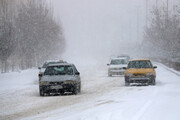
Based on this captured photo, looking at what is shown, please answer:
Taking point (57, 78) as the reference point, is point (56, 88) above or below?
below

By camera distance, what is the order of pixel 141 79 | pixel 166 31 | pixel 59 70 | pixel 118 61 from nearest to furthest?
pixel 59 70
pixel 141 79
pixel 118 61
pixel 166 31

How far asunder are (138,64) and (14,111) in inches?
528

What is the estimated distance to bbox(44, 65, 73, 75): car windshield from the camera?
19.6 meters

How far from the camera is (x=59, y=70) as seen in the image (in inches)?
783

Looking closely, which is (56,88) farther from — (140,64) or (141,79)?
(140,64)

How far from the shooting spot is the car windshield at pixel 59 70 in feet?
64.2

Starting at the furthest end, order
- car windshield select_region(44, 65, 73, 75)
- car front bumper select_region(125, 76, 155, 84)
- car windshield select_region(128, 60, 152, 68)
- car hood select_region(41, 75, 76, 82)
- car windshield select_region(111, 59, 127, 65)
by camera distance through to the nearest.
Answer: car windshield select_region(111, 59, 127, 65) < car windshield select_region(128, 60, 152, 68) < car front bumper select_region(125, 76, 155, 84) < car windshield select_region(44, 65, 73, 75) < car hood select_region(41, 75, 76, 82)

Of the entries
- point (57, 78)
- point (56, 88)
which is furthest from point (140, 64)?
point (56, 88)

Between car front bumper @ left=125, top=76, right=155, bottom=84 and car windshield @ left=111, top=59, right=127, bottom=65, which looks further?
car windshield @ left=111, top=59, right=127, bottom=65

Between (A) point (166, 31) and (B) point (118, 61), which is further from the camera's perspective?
(A) point (166, 31)

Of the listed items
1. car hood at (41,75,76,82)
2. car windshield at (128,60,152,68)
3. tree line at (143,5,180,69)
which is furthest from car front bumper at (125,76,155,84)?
tree line at (143,5,180,69)

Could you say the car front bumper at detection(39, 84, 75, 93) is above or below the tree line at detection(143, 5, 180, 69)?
below

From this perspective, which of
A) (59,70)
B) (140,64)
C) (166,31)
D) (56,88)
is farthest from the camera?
(166,31)

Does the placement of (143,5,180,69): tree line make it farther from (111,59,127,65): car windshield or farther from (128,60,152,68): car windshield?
(128,60,152,68): car windshield
